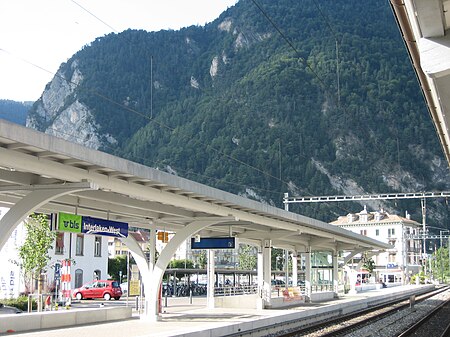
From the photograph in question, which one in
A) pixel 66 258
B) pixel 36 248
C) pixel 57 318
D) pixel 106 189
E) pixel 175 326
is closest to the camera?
pixel 106 189

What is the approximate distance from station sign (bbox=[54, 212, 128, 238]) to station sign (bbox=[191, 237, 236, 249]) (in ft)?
18.5

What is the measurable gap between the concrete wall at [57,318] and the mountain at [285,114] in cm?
8228

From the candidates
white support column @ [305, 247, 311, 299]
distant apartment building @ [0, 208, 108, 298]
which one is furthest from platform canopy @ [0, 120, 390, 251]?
distant apartment building @ [0, 208, 108, 298]

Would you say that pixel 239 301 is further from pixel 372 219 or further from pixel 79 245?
pixel 372 219

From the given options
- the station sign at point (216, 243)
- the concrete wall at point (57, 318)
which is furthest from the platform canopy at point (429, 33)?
the station sign at point (216, 243)

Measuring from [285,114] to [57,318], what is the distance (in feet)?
391

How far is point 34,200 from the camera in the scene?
43.8 ft

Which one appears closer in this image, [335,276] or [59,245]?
[335,276]

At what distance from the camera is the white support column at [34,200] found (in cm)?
1301

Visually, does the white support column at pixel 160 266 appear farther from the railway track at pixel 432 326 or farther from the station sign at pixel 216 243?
the railway track at pixel 432 326

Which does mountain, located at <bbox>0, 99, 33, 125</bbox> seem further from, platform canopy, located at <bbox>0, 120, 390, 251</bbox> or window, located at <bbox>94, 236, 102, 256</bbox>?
platform canopy, located at <bbox>0, 120, 390, 251</bbox>

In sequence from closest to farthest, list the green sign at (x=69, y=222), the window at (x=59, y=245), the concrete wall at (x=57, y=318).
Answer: the green sign at (x=69, y=222)
the concrete wall at (x=57, y=318)
the window at (x=59, y=245)

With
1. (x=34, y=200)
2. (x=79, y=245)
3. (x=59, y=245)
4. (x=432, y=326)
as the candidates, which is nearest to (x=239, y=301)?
(x=432, y=326)

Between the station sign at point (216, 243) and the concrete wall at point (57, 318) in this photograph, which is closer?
the concrete wall at point (57, 318)
